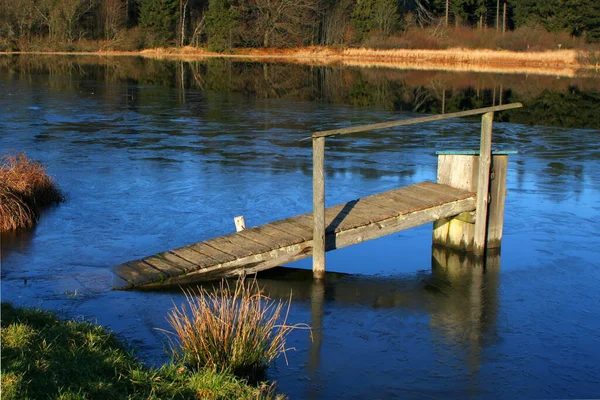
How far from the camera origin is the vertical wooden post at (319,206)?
26.7 ft

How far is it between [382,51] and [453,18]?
709 inches

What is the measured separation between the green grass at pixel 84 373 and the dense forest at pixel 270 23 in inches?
1862

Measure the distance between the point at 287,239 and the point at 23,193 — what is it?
4.32 meters

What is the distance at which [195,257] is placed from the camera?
7.93 m

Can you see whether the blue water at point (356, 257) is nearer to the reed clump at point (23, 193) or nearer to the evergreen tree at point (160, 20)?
the reed clump at point (23, 193)

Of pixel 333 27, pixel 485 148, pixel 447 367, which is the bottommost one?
pixel 447 367

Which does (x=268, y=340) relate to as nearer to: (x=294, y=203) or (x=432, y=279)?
(x=432, y=279)

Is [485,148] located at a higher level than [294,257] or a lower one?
higher

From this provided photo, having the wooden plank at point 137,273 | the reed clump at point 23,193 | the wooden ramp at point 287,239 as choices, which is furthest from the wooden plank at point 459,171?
the reed clump at point 23,193

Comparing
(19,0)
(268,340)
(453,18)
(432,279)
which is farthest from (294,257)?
(453,18)

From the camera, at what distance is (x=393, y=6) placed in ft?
183

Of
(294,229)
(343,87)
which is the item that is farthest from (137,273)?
(343,87)

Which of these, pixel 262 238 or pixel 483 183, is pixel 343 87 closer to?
pixel 483 183

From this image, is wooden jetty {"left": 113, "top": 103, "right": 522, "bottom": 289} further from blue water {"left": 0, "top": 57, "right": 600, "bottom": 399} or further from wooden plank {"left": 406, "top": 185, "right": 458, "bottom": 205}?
blue water {"left": 0, "top": 57, "right": 600, "bottom": 399}
